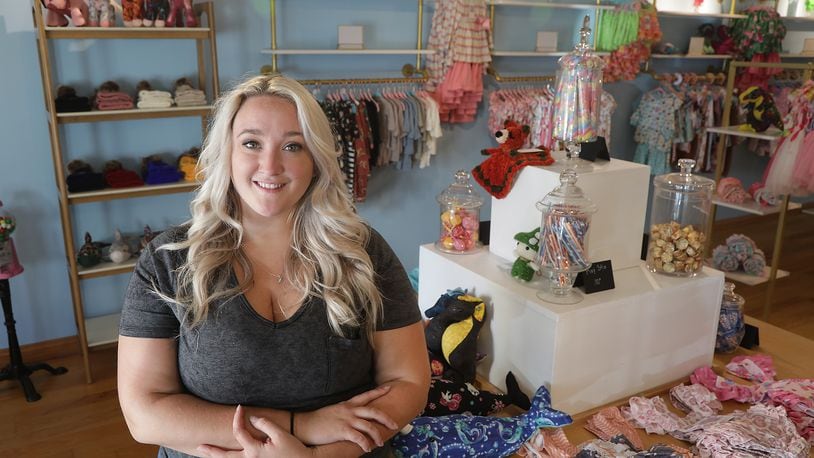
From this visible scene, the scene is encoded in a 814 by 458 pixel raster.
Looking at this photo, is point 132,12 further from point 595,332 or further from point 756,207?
point 756,207

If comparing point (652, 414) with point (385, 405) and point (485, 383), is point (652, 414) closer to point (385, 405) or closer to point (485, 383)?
point (485, 383)

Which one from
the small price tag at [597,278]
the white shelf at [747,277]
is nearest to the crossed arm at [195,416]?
the small price tag at [597,278]

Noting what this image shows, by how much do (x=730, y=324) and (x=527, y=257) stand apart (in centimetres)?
79

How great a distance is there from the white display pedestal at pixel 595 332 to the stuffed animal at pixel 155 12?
2.07m

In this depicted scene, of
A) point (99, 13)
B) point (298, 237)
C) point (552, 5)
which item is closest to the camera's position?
point (298, 237)

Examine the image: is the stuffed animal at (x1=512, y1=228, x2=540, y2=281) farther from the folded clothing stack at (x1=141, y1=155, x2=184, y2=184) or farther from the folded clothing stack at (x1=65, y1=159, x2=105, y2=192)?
the folded clothing stack at (x1=65, y1=159, x2=105, y2=192)

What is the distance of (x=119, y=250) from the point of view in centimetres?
353

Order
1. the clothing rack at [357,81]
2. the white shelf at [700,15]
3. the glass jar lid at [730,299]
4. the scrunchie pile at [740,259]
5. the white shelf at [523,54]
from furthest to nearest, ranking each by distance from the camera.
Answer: the white shelf at [700,15]
the white shelf at [523,54]
the clothing rack at [357,81]
the scrunchie pile at [740,259]
the glass jar lid at [730,299]

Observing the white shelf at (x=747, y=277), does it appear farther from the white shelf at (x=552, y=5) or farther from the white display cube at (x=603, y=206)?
the white shelf at (x=552, y=5)

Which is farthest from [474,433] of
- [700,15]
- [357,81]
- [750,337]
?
[700,15]

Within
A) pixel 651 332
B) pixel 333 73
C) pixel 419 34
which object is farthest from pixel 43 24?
pixel 651 332

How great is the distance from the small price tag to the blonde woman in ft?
2.10

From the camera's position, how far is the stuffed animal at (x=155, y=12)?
3307 mm

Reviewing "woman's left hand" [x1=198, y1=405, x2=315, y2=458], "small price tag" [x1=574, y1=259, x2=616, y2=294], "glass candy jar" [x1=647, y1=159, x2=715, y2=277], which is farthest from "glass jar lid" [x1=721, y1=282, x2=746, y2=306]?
"woman's left hand" [x1=198, y1=405, x2=315, y2=458]
